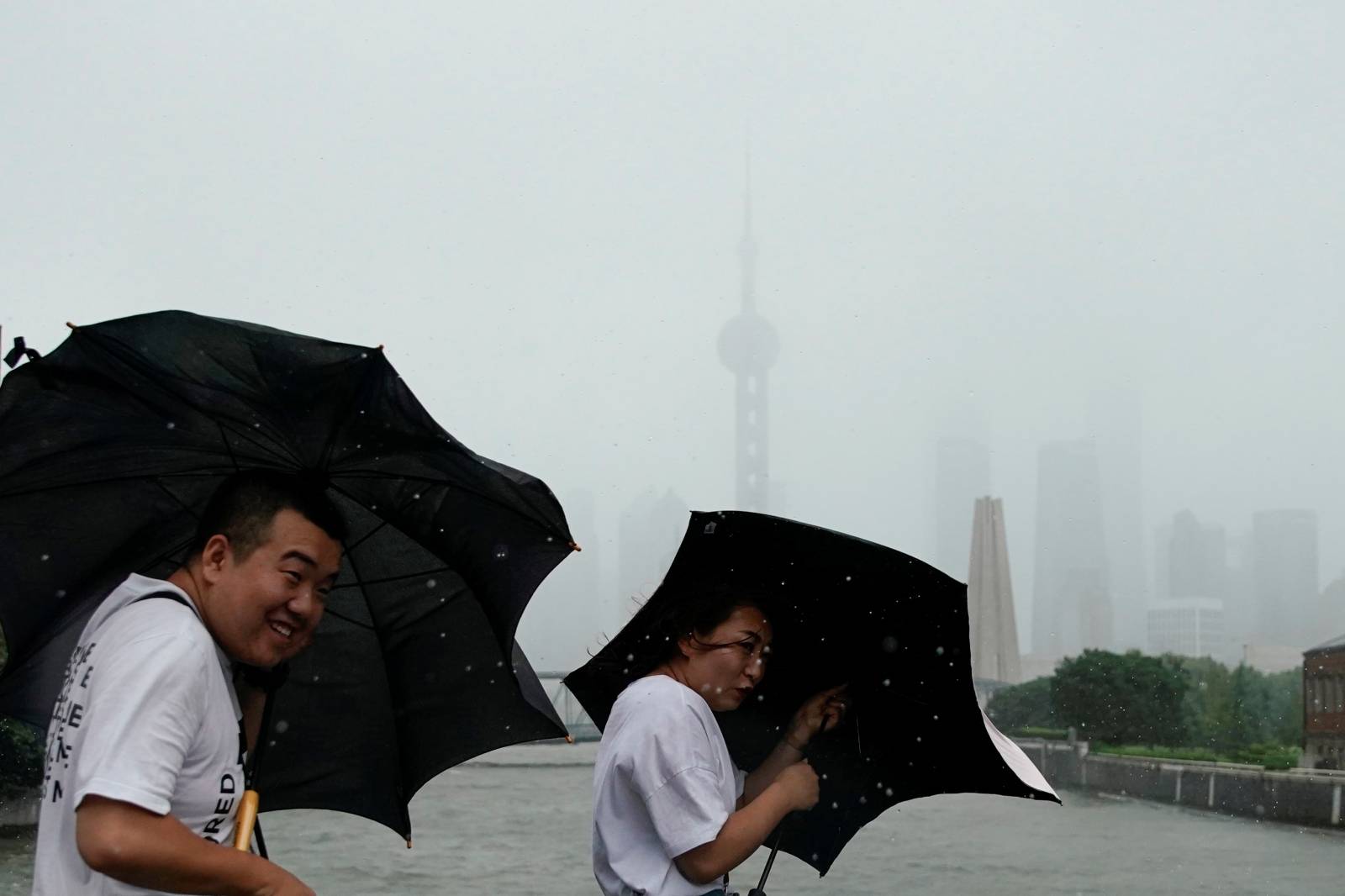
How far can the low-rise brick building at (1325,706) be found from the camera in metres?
62.7

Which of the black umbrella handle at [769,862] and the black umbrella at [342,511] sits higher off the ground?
the black umbrella at [342,511]

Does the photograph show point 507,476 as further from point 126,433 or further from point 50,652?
point 50,652

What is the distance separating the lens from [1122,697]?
81.2 meters

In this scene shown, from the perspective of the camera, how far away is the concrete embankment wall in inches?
2266

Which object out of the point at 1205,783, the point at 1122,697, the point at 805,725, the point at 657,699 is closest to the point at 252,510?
the point at 657,699

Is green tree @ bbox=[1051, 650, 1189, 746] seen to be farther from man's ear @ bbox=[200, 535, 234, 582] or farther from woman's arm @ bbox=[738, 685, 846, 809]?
man's ear @ bbox=[200, 535, 234, 582]

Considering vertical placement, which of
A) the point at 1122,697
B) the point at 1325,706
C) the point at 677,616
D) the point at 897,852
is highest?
the point at 677,616

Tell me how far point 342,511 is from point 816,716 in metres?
1.06

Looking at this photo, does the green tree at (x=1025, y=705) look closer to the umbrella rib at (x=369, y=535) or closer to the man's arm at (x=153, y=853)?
the umbrella rib at (x=369, y=535)

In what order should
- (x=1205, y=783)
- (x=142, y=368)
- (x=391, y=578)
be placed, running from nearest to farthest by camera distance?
(x=142, y=368) → (x=391, y=578) → (x=1205, y=783)

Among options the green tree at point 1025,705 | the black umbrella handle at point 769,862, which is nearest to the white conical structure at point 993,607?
the green tree at point 1025,705

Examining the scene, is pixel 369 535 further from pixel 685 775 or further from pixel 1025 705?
pixel 1025 705

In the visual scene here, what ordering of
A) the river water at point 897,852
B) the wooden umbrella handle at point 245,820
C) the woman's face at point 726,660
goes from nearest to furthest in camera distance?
the wooden umbrella handle at point 245,820 → the woman's face at point 726,660 → the river water at point 897,852

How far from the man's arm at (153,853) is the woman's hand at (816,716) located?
1.43 meters
